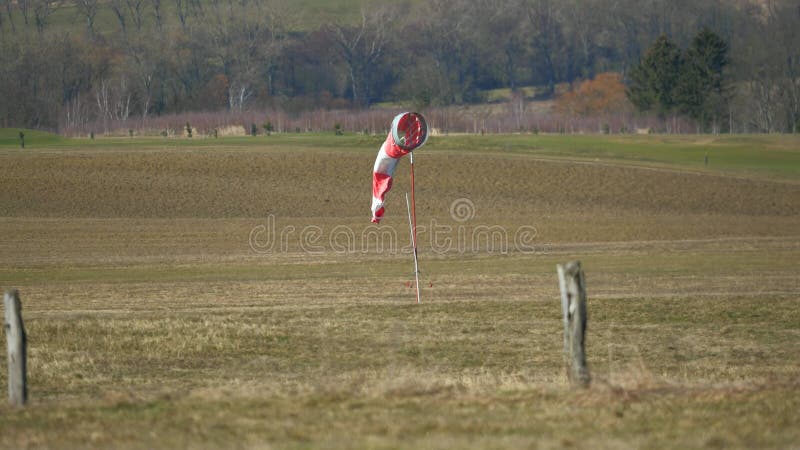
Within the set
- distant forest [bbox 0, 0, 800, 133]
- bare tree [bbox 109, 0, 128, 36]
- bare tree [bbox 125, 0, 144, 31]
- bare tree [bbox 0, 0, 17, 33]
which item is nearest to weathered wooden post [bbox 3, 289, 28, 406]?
distant forest [bbox 0, 0, 800, 133]

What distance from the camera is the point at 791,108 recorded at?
324 feet

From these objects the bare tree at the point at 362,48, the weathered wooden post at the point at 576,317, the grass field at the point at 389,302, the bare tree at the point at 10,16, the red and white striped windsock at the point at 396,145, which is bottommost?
the grass field at the point at 389,302

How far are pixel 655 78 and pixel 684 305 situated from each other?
80156 millimetres

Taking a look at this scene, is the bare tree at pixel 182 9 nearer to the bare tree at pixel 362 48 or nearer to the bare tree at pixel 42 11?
the bare tree at pixel 42 11

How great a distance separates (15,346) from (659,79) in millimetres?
91137

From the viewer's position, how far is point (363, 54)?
460ft

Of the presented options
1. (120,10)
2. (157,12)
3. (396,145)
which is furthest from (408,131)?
(120,10)

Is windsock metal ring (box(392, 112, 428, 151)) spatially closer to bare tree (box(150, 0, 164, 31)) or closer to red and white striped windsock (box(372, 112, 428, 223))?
red and white striped windsock (box(372, 112, 428, 223))

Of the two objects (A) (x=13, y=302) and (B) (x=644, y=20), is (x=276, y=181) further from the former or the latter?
(B) (x=644, y=20)

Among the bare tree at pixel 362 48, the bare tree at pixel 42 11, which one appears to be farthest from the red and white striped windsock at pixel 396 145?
the bare tree at pixel 42 11

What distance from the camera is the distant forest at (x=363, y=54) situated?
104m

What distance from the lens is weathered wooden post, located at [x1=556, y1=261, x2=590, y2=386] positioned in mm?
10945

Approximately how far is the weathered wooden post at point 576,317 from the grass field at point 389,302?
319mm

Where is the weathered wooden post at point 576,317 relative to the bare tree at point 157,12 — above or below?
below
